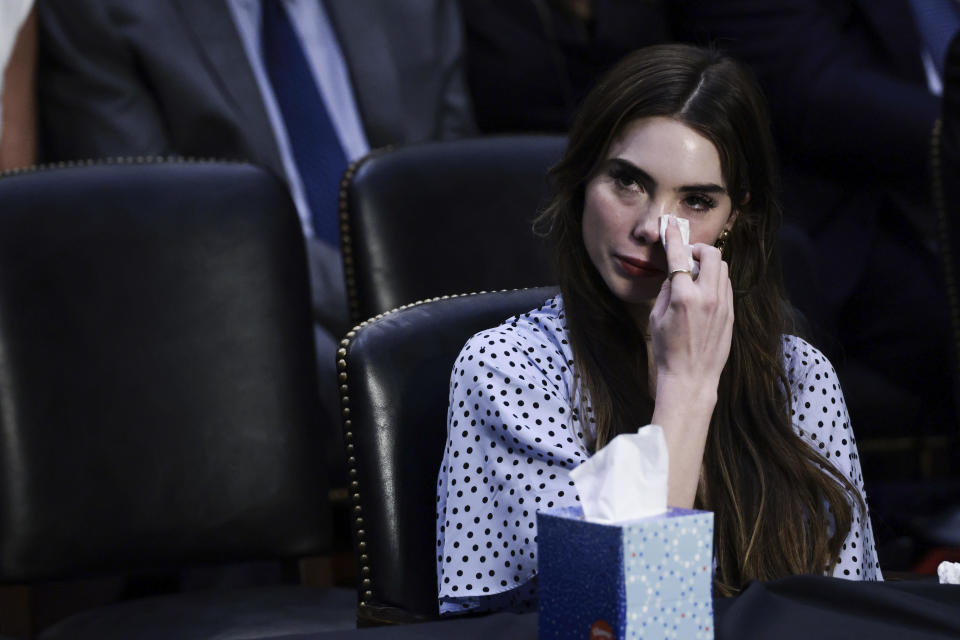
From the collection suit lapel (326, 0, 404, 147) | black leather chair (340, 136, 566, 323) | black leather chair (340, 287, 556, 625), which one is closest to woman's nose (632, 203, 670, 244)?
black leather chair (340, 287, 556, 625)

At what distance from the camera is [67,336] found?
1896 millimetres

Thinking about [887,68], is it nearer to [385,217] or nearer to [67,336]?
[385,217]

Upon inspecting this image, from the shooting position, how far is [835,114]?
308 centimetres

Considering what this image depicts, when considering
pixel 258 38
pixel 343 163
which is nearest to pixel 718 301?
pixel 343 163

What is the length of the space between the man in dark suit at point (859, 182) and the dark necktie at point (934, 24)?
0.58ft

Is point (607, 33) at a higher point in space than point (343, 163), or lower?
higher

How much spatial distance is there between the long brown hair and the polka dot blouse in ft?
0.13

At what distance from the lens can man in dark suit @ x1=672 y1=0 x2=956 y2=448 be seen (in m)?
3.01

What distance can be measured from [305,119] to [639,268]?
1445 mm

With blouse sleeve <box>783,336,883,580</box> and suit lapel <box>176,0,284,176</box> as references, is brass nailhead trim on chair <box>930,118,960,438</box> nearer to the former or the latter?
blouse sleeve <box>783,336,883,580</box>

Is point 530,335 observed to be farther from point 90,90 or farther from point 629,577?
point 90,90

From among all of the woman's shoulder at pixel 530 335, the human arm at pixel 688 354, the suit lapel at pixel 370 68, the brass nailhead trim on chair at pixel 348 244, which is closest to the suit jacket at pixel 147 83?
the suit lapel at pixel 370 68

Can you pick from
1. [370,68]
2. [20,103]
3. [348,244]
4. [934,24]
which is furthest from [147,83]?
[934,24]

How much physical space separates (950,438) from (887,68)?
858mm
